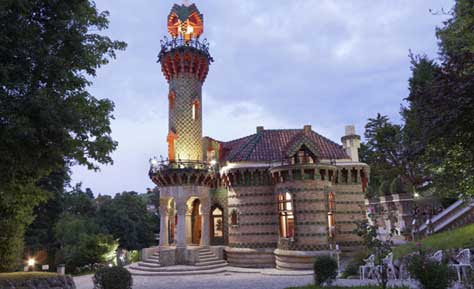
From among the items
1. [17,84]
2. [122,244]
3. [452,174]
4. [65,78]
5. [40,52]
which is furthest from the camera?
[122,244]

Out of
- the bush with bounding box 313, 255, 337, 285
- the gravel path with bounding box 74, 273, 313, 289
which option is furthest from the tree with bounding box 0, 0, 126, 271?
the bush with bounding box 313, 255, 337, 285

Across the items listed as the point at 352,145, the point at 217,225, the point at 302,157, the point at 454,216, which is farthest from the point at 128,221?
the point at 454,216

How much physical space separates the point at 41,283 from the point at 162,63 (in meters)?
18.5

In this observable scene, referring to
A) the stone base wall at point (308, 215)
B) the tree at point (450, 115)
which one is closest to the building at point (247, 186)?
the stone base wall at point (308, 215)

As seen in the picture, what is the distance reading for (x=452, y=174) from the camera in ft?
45.4

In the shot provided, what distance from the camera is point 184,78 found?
26938 mm

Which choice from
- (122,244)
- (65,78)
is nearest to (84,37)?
(65,78)

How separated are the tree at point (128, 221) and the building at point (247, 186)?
9582 millimetres

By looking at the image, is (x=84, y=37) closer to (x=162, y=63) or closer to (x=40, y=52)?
(x=40, y=52)

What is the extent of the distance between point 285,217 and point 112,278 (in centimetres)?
1408

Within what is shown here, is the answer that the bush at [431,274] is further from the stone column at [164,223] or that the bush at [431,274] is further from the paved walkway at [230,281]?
the stone column at [164,223]

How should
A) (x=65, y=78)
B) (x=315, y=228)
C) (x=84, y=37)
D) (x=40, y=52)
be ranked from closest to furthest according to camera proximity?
(x=40, y=52), (x=65, y=78), (x=84, y=37), (x=315, y=228)

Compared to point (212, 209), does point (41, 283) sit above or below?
below

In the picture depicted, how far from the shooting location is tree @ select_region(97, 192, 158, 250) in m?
36.0
